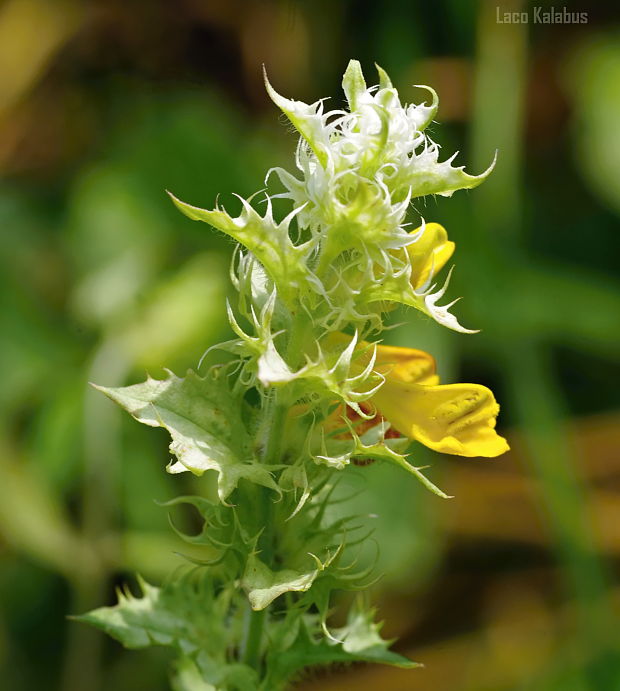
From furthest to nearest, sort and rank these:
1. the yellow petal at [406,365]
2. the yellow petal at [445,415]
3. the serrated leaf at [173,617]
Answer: the serrated leaf at [173,617]
the yellow petal at [406,365]
the yellow petal at [445,415]

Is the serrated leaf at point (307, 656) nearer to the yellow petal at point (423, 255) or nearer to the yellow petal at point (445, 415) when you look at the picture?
the yellow petal at point (445, 415)

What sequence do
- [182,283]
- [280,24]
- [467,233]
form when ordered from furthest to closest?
[280,24] → [467,233] → [182,283]

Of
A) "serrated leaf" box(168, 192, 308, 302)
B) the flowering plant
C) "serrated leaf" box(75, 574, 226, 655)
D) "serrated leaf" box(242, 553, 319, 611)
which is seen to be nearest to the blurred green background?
"serrated leaf" box(75, 574, 226, 655)

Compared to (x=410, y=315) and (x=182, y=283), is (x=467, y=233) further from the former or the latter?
(x=182, y=283)

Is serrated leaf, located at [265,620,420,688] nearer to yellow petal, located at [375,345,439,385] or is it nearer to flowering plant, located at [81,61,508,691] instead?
flowering plant, located at [81,61,508,691]

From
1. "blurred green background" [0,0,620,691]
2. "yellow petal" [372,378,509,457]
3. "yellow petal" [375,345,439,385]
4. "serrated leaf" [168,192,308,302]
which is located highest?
"serrated leaf" [168,192,308,302]

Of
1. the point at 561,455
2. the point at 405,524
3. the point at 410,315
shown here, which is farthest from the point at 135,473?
the point at 561,455

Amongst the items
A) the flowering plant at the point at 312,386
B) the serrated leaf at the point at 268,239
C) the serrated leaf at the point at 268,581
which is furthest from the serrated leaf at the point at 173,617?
the serrated leaf at the point at 268,239
